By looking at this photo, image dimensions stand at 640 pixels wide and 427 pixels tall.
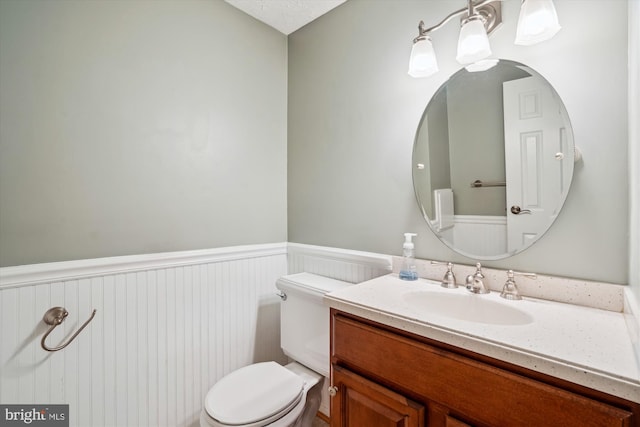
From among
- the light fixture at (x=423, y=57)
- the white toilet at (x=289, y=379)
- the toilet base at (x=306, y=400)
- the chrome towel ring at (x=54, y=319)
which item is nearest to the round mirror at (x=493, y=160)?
the light fixture at (x=423, y=57)

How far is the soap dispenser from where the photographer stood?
4.18 ft

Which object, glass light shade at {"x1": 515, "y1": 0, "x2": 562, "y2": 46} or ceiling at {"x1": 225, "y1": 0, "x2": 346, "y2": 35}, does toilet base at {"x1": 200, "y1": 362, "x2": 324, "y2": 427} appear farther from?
ceiling at {"x1": 225, "y1": 0, "x2": 346, "y2": 35}

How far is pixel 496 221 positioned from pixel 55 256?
179cm

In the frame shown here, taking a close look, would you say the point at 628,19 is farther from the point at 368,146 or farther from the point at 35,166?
the point at 35,166

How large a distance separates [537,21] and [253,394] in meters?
1.74

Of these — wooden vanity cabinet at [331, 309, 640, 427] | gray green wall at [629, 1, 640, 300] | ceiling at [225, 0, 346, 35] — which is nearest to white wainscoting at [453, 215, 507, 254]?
gray green wall at [629, 1, 640, 300]

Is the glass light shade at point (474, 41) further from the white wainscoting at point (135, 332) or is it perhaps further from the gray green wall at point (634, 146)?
the white wainscoting at point (135, 332)

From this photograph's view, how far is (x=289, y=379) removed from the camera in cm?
134

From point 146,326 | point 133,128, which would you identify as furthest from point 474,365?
point 133,128

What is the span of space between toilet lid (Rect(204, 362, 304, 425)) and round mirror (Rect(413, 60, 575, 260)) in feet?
3.11

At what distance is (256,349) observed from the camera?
180cm

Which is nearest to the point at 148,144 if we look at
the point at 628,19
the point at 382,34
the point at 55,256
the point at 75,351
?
the point at 55,256

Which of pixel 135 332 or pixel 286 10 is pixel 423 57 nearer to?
pixel 286 10

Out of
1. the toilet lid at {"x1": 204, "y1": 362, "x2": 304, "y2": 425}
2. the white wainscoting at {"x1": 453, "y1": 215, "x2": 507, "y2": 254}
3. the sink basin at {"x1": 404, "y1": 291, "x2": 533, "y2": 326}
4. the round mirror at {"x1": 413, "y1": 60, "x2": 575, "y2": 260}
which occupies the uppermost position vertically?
the round mirror at {"x1": 413, "y1": 60, "x2": 575, "y2": 260}
